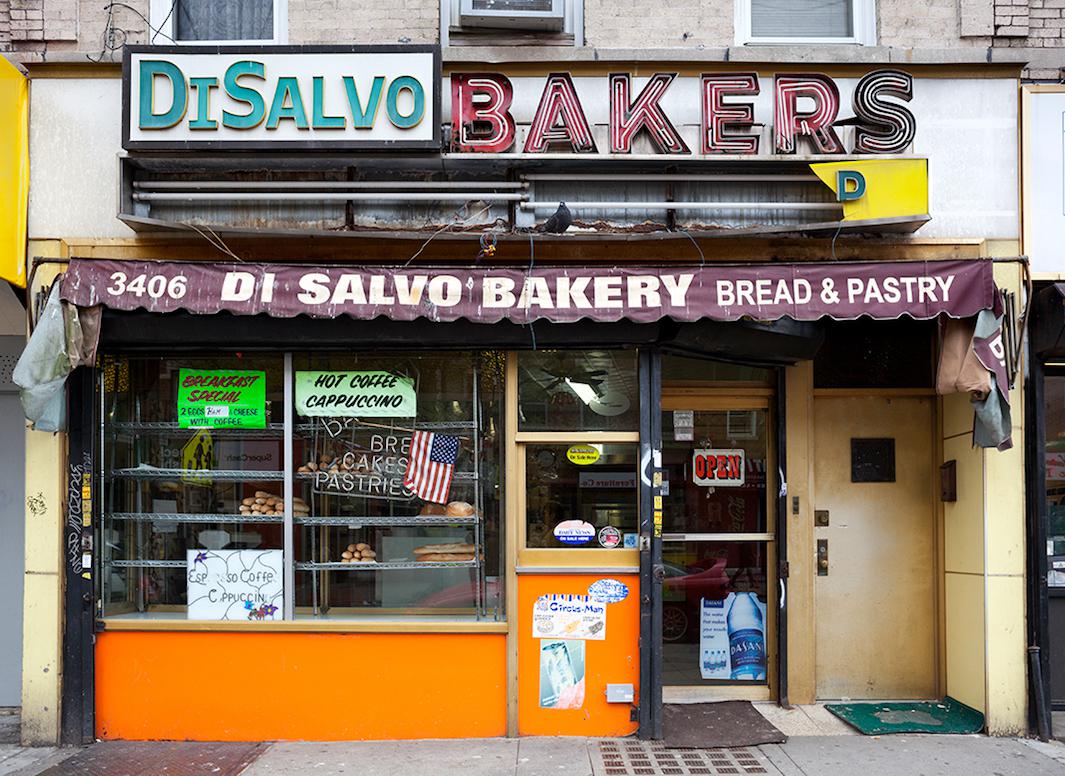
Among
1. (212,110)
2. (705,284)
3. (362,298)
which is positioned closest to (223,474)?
(362,298)

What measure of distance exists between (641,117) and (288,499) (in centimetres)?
367

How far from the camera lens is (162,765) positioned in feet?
22.2

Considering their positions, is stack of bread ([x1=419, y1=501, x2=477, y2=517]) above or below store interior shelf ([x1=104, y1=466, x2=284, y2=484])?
below

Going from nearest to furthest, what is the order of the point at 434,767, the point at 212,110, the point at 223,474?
the point at 434,767 → the point at 212,110 → the point at 223,474

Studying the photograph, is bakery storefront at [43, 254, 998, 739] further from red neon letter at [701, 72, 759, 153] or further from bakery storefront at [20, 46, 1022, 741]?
red neon letter at [701, 72, 759, 153]

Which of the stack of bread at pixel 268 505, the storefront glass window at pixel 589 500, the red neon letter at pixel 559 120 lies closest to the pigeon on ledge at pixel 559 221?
the red neon letter at pixel 559 120

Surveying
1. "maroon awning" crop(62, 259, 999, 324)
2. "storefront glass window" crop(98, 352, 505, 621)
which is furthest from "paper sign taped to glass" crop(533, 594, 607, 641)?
"maroon awning" crop(62, 259, 999, 324)

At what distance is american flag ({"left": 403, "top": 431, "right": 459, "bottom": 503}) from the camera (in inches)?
300

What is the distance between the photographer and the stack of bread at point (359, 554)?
764 centimetres

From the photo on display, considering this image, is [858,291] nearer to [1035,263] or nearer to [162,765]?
[1035,263]

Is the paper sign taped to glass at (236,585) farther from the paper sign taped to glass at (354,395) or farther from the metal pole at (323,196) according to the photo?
the metal pole at (323,196)

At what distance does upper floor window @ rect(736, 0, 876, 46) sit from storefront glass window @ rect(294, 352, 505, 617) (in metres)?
3.18

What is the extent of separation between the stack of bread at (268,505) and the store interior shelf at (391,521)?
0.07 metres

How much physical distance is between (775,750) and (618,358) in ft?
9.42
